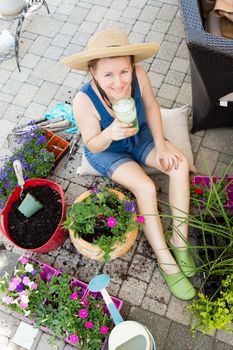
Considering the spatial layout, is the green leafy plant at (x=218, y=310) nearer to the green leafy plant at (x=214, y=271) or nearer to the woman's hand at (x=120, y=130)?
the green leafy plant at (x=214, y=271)

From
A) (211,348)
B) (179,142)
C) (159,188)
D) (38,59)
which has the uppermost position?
(38,59)

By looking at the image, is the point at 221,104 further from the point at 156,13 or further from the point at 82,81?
the point at 156,13

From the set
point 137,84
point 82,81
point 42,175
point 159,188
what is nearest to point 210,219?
point 159,188

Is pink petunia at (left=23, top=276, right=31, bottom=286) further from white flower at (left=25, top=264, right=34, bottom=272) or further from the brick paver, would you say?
the brick paver

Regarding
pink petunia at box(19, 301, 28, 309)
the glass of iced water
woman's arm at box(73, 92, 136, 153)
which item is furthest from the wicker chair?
pink petunia at box(19, 301, 28, 309)

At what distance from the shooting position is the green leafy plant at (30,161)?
2.97 m

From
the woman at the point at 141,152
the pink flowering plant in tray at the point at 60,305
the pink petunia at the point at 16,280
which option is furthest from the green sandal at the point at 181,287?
the pink petunia at the point at 16,280

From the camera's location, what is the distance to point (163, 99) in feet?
11.5

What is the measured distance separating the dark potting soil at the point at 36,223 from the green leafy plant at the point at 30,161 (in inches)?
8.3

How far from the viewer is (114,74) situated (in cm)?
222

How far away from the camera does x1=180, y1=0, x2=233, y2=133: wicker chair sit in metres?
2.32

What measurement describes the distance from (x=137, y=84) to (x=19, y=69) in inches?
67.3

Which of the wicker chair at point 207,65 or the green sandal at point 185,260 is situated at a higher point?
the wicker chair at point 207,65

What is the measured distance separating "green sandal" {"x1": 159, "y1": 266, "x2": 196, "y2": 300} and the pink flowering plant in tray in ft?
1.48
